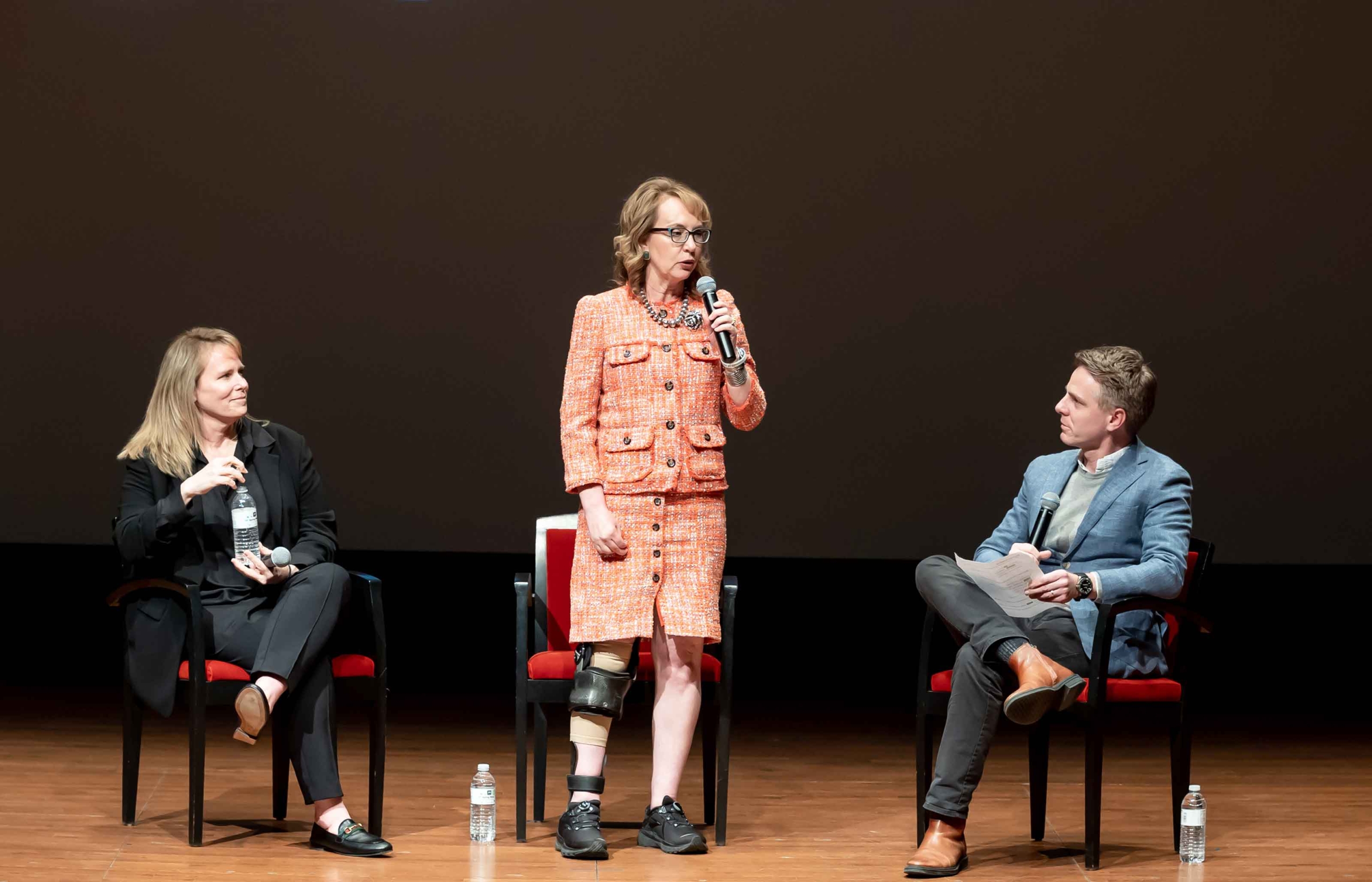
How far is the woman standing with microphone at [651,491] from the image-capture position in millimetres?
3207

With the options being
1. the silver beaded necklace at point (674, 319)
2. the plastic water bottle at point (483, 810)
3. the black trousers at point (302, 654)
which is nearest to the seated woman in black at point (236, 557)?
the black trousers at point (302, 654)

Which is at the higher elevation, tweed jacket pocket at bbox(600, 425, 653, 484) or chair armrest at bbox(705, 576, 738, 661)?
tweed jacket pocket at bbox(600, 425, 653, 484)

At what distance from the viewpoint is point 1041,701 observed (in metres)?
2.99

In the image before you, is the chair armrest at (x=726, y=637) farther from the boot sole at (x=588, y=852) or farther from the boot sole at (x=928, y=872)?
the boot sole at (x=928, y=872)

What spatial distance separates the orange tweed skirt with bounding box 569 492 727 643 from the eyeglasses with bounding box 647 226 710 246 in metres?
0.54

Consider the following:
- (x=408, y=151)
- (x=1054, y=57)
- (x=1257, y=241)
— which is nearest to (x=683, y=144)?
(x=408, y=151)

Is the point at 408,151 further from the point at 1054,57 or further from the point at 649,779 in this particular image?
the point at 649,779

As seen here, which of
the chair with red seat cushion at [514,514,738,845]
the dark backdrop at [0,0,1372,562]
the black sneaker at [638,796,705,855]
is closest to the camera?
the black sneaker at [638,796,705,855]

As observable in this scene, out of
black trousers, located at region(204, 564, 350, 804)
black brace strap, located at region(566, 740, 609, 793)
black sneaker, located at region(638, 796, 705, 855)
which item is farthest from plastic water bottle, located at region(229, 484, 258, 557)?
black sneaker, located at region(638, 796, 705, 855)

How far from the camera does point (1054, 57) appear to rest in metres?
6.50

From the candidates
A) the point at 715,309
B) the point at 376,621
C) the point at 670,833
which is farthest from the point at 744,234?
the point at 670,833

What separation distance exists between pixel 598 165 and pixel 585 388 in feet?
11.4

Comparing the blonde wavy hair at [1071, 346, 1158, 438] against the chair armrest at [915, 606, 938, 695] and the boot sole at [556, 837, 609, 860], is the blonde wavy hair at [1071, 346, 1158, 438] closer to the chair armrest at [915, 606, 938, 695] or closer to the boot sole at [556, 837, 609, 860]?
the chair armrest at [915, 606, 938, 695]

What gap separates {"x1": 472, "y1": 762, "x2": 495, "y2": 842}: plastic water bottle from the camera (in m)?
3.27
